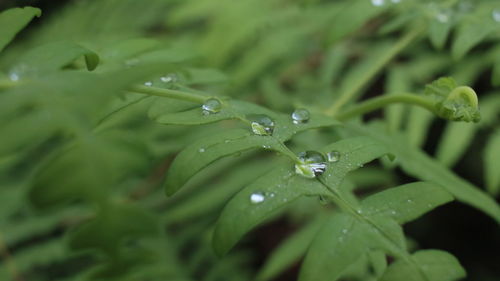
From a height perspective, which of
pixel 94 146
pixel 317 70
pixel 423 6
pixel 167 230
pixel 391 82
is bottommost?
pixel 167 230

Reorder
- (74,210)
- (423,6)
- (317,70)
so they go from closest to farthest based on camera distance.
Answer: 1. (423,6)
2. (74,210)
3. (317,70)

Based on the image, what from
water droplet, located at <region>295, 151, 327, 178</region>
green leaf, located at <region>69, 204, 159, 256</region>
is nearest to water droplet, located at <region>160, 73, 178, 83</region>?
water droplet, located at <region>295, 151, 327, 178</region>

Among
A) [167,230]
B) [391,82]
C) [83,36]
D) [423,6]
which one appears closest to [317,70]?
[391,82]

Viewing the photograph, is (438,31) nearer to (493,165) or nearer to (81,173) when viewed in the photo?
(493,165)

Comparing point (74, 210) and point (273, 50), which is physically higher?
point (273, 50)

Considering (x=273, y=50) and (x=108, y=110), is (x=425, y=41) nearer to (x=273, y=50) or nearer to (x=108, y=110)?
(x=273, y=50)

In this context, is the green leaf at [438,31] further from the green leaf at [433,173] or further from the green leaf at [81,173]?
the green leaf at [81,173]
